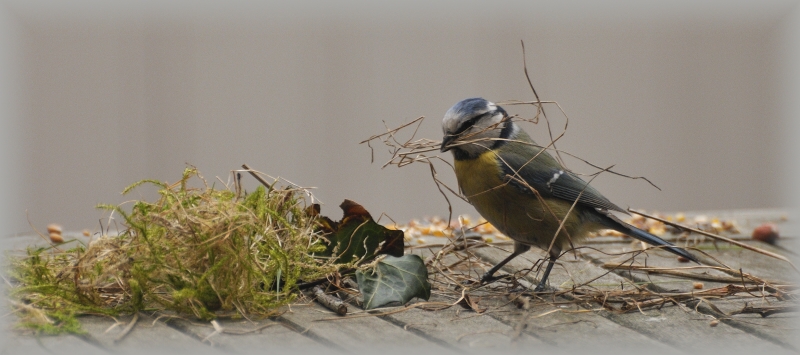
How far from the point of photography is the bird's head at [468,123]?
2.60 meters

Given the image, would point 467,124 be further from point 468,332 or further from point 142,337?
point 142,337

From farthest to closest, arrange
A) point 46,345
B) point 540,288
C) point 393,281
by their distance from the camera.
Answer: point 540,288 < point 393,281 < point 46,345

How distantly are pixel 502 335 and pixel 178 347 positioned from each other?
0.76m

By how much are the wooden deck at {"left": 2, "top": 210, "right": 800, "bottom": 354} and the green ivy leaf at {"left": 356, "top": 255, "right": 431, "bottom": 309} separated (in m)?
0.06

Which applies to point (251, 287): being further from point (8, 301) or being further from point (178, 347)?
point (8, 301)

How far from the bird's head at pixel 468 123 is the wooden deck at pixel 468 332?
23.3 inches

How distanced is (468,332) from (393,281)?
Result: 14.5 inches

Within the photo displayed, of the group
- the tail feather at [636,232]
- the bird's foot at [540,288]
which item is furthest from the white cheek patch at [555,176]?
the bird's foot at [540,288]

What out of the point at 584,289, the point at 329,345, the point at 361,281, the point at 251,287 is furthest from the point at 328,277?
the point at 584,289

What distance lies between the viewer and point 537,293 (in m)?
2.36

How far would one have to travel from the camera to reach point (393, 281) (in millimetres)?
2166

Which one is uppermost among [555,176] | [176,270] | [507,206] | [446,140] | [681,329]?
[446,140]

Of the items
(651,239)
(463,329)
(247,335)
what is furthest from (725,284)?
(247,335)

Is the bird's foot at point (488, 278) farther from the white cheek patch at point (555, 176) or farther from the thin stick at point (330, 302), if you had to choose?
the thin stick at point (330, 302)
